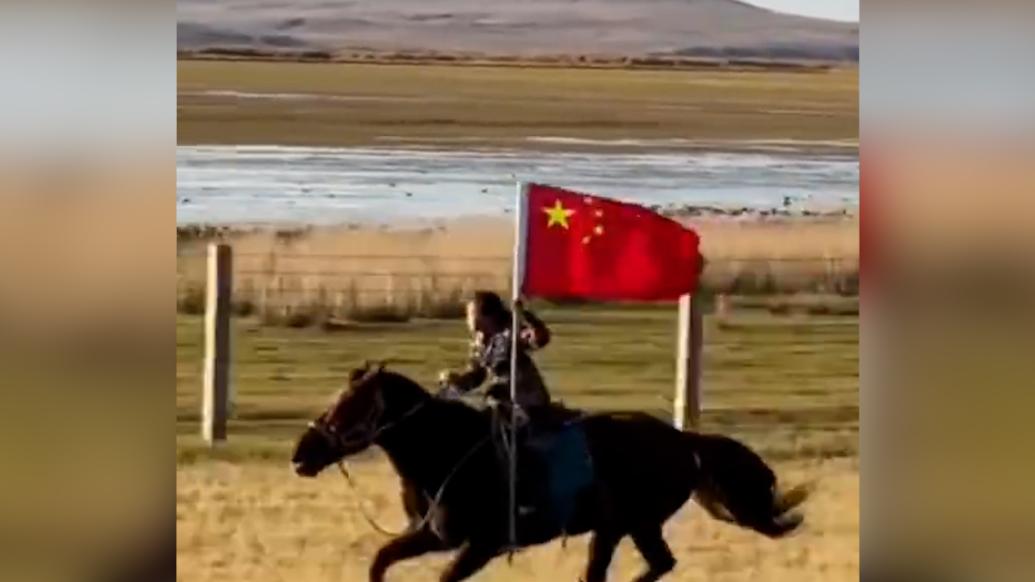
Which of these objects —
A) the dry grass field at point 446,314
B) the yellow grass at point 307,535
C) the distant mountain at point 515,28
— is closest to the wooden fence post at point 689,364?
the dry grass field at point 446,314

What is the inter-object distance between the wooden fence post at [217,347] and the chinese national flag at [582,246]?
43 cm

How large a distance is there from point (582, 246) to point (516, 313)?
0.44 feet

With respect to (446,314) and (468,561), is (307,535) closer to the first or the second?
(468,561)

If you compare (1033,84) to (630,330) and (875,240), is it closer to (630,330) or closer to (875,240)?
(875,240)

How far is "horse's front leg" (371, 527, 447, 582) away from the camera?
2.09 m

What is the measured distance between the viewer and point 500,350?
2.09 m

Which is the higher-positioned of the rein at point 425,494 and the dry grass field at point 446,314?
the dry grass field at point 446,314

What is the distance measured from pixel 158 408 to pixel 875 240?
1.08 meters

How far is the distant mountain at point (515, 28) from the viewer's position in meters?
2.06

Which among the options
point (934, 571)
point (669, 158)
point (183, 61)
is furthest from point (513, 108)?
point (934, 571)

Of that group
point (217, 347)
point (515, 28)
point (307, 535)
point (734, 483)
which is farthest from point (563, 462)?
point (515, 28)

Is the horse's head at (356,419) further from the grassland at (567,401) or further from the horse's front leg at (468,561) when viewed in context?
the horse's front leg at (468,561)

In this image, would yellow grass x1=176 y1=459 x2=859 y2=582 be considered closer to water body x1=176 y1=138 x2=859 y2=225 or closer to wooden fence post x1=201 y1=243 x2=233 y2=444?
wooden fence post x1=201 y1=243 x2=233 y2=444

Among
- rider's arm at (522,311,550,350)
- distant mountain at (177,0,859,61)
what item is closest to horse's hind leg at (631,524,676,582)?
rider's arm at (522,311,550,350)
